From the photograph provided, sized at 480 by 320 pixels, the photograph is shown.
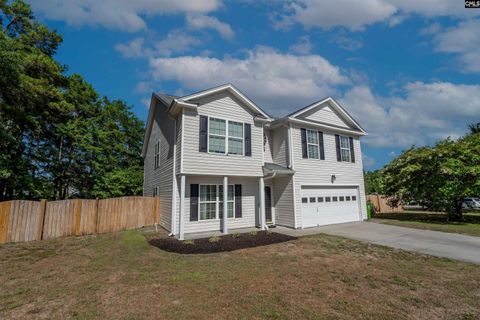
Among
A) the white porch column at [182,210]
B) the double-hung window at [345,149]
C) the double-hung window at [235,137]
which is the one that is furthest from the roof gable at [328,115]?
the white porch column at [182,210]

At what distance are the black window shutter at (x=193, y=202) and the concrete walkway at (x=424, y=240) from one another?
14.9ft

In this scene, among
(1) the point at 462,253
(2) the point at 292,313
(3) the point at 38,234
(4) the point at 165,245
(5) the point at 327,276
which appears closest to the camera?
(2) the point at 292,313

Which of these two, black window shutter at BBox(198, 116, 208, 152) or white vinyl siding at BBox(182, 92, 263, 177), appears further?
black window shutter at BBox(198, 116, 208, 152)

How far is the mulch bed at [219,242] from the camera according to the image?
796 centimetres

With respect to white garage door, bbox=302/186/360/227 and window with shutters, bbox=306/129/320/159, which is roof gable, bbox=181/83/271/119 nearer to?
window with shutters, bbox=306/129/320/159

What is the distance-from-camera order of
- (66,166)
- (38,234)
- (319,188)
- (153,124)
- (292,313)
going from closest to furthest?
(292,313)
(38,234)
(319,188)
(153,124)
(66,166)

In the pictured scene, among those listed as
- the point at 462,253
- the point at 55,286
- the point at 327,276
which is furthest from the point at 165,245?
the point at 462,253

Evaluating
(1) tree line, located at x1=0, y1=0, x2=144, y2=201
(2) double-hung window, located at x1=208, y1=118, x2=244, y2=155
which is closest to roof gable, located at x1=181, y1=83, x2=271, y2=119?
(2) double-hung window, located at x1=208, y1=118, x2=244, y2=155

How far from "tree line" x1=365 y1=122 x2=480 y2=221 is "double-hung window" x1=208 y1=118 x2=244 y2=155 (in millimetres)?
11749

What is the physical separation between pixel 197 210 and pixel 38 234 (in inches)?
269

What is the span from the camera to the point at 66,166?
18062mm

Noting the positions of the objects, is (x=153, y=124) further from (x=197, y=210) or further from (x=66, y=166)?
(x=66, y=166)

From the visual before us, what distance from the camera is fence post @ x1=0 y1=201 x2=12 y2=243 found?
30.1 ft

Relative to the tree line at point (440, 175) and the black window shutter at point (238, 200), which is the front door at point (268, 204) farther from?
the tree line at point (440, 175)
